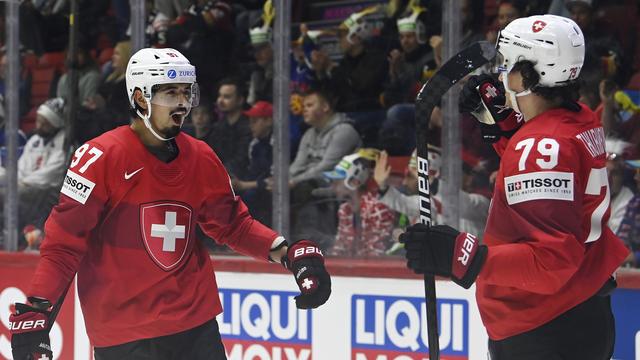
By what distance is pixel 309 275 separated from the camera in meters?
3.27

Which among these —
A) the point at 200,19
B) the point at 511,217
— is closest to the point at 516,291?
the point at 511,217

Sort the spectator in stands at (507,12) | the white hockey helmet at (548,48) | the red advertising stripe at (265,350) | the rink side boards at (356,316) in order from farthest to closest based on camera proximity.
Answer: the red advertising stripe at (265,350) < the rink side boards at (356,316) < the spectator in stands at (507,12) < the white hockey helmet at (548,48)

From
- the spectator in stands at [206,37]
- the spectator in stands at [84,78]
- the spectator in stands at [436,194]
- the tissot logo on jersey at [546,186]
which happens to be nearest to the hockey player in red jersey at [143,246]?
the tissot logo on jersey at [546,186]

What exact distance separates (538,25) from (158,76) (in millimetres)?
1138

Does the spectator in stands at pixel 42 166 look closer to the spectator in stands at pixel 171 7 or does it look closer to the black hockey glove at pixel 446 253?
the spectator in stands at pixel 171 7

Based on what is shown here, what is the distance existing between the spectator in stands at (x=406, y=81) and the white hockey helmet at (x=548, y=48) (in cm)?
176

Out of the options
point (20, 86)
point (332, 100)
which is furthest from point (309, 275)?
point (20, 86)

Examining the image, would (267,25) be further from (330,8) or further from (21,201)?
(21,201)

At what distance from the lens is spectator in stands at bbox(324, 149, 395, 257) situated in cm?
471

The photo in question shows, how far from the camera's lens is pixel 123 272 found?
329cm

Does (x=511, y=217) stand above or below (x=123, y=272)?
above

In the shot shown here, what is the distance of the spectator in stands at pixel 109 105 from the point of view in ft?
17.4

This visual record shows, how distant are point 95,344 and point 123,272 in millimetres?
238

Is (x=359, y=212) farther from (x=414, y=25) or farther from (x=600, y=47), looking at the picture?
(x=600, y=47)
